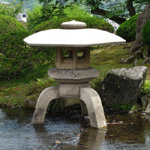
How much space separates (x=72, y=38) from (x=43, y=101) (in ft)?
5.52

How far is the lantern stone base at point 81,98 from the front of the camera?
7.32 metres

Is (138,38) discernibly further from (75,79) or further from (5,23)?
(75,79)

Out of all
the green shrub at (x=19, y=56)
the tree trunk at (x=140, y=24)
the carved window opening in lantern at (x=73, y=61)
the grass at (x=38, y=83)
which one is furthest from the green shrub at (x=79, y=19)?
the carved window opening in lantern at (x=73, y=61)

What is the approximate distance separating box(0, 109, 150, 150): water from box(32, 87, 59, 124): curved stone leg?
223 millimetres

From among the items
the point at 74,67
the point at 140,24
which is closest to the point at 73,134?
the point at 74,67

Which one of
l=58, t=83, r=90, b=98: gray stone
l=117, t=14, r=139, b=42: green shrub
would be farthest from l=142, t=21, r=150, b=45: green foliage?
l=58, t=83, r=90, b=98: gray stone

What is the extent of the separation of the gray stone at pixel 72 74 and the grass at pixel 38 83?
5.67 feet

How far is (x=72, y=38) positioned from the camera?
6.96 metres

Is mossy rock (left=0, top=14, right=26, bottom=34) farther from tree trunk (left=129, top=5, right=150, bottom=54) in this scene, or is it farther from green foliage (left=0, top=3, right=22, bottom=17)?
green foliage (left=0, top=3, right=22, bottom=17)

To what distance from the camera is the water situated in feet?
20.4

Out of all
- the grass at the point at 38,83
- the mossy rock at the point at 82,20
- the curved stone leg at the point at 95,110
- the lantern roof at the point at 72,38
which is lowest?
the grass at the point at 38,83

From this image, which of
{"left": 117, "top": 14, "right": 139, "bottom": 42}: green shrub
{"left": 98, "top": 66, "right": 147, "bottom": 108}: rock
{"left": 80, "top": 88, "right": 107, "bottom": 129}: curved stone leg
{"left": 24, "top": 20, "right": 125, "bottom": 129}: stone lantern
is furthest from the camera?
{"left": 117, "top": 14, "right": 139, "bottom": 42}: green shrub

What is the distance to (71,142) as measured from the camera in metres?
6.47

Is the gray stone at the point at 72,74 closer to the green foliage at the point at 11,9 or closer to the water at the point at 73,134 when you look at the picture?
the water at the point at 73,134
